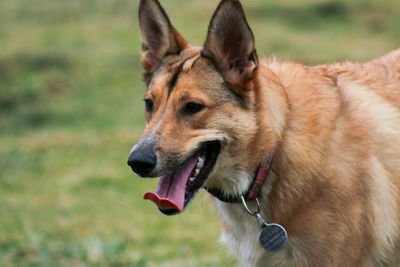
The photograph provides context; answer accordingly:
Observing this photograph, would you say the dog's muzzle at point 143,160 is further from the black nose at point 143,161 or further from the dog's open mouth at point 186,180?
the dog's open mouth at point 186,180

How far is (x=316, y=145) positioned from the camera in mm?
3588

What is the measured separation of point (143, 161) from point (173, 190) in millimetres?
283

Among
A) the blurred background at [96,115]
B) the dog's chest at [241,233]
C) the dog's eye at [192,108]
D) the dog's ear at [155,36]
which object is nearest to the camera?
the dog's eye at [192,108]

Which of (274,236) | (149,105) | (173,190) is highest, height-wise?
(149,105)

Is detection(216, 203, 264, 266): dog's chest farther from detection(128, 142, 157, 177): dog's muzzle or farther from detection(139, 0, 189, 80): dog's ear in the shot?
detection(139, 0, 189, 80): dog's ear

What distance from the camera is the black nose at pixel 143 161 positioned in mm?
3303

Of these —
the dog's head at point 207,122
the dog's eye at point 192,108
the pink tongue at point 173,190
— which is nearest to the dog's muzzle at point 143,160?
the dog's head at point 207,122

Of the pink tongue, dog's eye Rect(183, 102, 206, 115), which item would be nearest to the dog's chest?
the pink tongue

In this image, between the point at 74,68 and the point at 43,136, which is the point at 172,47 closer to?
the point at 43,136

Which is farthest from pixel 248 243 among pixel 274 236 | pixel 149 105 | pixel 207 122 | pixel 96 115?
pixel 96 115

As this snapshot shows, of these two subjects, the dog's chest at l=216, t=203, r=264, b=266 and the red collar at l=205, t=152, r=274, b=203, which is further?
the dog's chest at l=216, t=203, r=264, b=266

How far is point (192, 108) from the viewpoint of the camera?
3537mm

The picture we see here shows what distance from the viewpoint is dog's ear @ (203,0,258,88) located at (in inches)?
136

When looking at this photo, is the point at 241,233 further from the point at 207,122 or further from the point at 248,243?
the point at 207,122
